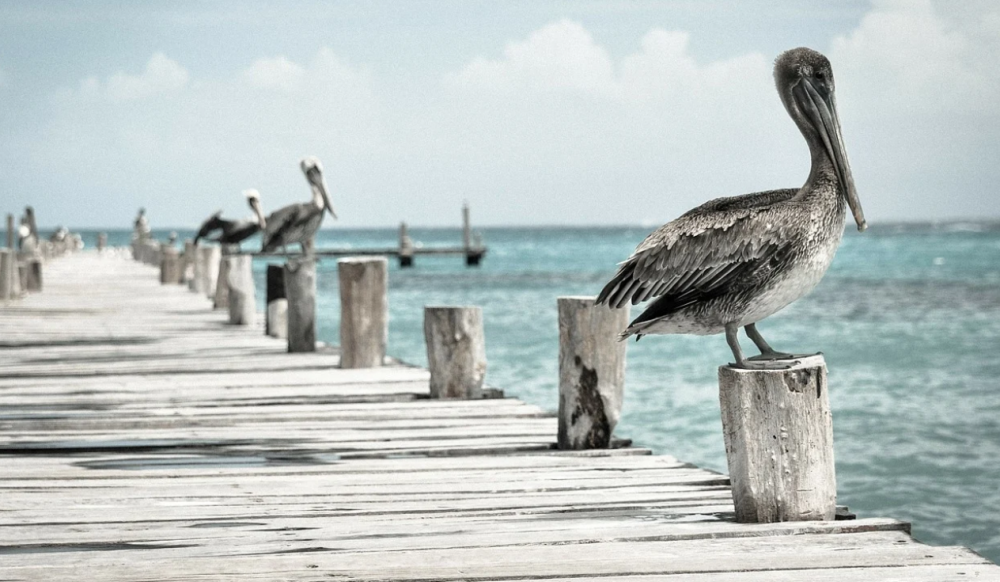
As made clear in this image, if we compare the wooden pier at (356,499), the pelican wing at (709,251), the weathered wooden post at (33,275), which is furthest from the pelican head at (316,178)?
the weathered wooden post at (33,275)

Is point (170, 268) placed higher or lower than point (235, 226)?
lower

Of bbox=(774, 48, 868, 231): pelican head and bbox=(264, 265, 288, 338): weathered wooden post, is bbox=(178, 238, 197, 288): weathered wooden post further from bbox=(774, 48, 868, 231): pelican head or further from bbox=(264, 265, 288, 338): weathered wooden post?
bbox=(774, 48, 868, 231): pelican head

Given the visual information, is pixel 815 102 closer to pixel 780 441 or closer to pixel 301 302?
pixel 780 441

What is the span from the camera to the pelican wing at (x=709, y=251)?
12.4 ft

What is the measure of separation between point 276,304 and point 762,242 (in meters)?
8.43

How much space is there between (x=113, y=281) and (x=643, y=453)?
21028mm

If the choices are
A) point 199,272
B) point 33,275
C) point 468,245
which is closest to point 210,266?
point 199,272

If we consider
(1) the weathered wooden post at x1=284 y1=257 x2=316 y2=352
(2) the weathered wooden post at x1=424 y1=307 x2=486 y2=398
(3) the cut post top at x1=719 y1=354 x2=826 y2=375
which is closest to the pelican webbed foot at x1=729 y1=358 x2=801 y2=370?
(3) the cut post top at x1=719 y1=354 x2=826 y2=375

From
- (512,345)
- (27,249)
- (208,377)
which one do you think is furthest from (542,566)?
(27,249)

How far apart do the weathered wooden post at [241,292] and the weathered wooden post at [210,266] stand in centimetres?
495

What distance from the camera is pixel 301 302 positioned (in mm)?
9992

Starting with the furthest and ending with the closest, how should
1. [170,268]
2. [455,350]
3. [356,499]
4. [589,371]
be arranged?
[170,268] → [455,350] → [589,371] → [356,499]

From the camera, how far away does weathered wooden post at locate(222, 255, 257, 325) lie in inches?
508

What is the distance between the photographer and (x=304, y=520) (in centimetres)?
426
